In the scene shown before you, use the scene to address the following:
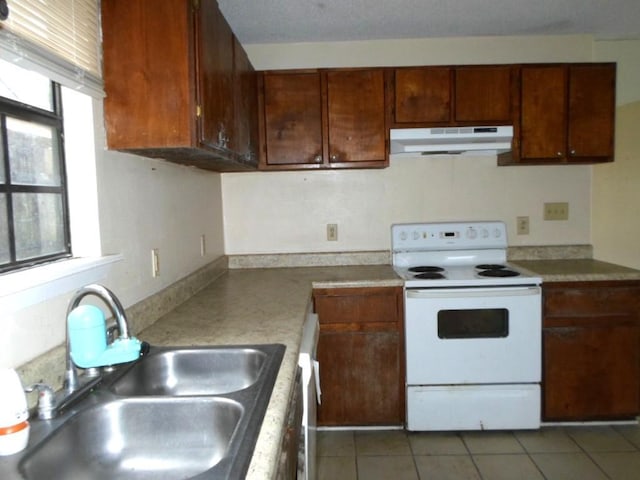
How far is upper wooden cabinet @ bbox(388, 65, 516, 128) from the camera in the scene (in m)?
2.68

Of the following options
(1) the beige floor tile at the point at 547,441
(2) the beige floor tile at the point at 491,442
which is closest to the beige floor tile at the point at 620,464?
(1) the beige floor tile at the point at 547,441

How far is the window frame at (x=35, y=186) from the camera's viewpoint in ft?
3.83

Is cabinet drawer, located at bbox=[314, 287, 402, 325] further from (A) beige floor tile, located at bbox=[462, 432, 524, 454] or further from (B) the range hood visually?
(B) the range hood

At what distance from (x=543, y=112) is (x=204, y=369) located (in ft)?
7.84

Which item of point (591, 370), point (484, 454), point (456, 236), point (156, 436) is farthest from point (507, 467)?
point (156, 436)

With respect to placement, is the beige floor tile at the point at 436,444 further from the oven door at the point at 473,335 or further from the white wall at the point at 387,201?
the white wall at the point at 387,201

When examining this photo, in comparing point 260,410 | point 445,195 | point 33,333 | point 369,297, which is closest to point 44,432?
point 33,333

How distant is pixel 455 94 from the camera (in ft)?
8.82

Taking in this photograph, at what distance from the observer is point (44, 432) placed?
0.95 metres

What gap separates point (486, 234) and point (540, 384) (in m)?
0.94

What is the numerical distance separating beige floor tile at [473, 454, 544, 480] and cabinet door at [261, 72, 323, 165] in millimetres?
1836

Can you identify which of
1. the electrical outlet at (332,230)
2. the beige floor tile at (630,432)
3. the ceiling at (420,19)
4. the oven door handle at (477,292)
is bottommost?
the beige floor tile at (630,432)

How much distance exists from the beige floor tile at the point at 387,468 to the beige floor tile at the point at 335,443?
10 centimetres

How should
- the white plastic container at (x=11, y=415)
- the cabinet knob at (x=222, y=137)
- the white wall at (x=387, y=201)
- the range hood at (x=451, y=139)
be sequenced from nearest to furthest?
the white plastic container at (x=11, y=415)
the cabinet knob at (x=222, y=137)
the range hood at (x=451, y=139)
the white wall at (x=387, y=201)
